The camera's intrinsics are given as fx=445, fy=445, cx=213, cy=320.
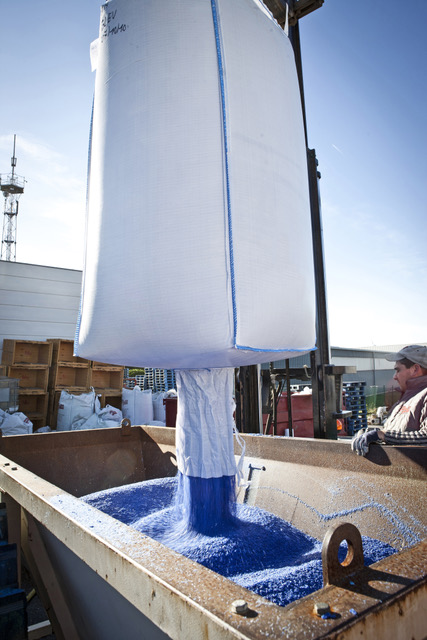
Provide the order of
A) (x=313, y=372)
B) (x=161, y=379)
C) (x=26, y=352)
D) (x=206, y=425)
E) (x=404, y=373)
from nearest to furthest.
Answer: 1. (x=206, y=425)
2. (x=404, y=373)
3. (x=313, y=372)
4. (x=26, y=352)
5. (x=161, y=379)

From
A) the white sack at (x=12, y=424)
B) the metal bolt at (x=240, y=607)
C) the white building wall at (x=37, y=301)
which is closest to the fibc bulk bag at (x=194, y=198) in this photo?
the metal bolt at (x=240, y=607)

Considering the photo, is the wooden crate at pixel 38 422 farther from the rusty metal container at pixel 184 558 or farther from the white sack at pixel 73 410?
the rusty metal container at pixel 184 558

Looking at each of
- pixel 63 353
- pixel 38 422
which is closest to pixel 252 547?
pixel 38 422

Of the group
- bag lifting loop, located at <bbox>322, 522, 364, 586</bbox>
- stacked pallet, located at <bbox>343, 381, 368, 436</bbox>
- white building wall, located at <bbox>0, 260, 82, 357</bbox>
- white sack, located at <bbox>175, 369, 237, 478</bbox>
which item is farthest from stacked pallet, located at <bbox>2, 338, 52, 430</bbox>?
bag lifting loop, located at <bbox>322, 522, 364, 586</bbox>

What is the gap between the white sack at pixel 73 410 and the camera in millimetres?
6445

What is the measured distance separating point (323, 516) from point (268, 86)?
78.8 inches

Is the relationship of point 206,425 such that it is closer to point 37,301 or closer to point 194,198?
point 194,198

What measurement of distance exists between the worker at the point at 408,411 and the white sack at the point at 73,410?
16.8 feet

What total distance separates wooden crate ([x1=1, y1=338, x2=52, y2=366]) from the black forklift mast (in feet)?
14.2

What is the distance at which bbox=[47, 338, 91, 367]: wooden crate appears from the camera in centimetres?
712

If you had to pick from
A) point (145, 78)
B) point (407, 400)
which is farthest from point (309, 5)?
point (407, 400)

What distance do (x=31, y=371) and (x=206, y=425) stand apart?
19.1ft

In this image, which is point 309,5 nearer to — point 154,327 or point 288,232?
point 288,232

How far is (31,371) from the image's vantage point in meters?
7.08
